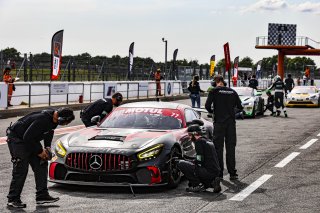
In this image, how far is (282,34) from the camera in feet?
232

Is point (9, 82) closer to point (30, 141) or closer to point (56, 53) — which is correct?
point (56, 53)

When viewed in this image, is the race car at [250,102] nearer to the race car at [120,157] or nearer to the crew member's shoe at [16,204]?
the race car at [120,157]

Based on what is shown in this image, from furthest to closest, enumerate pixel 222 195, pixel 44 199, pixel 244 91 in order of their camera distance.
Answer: pixel 244 91
pixel 222 195
pixel 44 199

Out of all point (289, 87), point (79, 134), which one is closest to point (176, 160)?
point (79, 134)

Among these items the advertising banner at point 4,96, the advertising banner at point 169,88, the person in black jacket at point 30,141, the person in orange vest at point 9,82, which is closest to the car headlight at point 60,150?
the person in black jacket at point 30,141

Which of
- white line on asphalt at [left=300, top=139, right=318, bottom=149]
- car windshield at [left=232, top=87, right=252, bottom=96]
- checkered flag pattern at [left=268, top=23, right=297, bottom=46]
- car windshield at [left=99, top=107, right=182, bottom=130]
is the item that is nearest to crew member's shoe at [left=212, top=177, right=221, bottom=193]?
car windshield at [left=99, top=107, right=182, bottom=130]

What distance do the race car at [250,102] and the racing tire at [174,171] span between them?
14166 millimetres

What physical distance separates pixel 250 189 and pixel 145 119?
6.77 feet

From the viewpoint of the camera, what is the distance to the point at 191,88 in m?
24.3

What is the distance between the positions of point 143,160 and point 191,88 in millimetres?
16535

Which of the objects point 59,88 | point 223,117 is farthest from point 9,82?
point 223,117

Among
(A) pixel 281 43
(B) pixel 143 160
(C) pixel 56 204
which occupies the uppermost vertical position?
(A) pixel 281 43

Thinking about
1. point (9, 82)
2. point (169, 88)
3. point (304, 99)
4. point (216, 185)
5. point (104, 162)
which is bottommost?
point (216, 185)

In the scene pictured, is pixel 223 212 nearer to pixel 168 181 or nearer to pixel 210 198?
pixel 210 198
